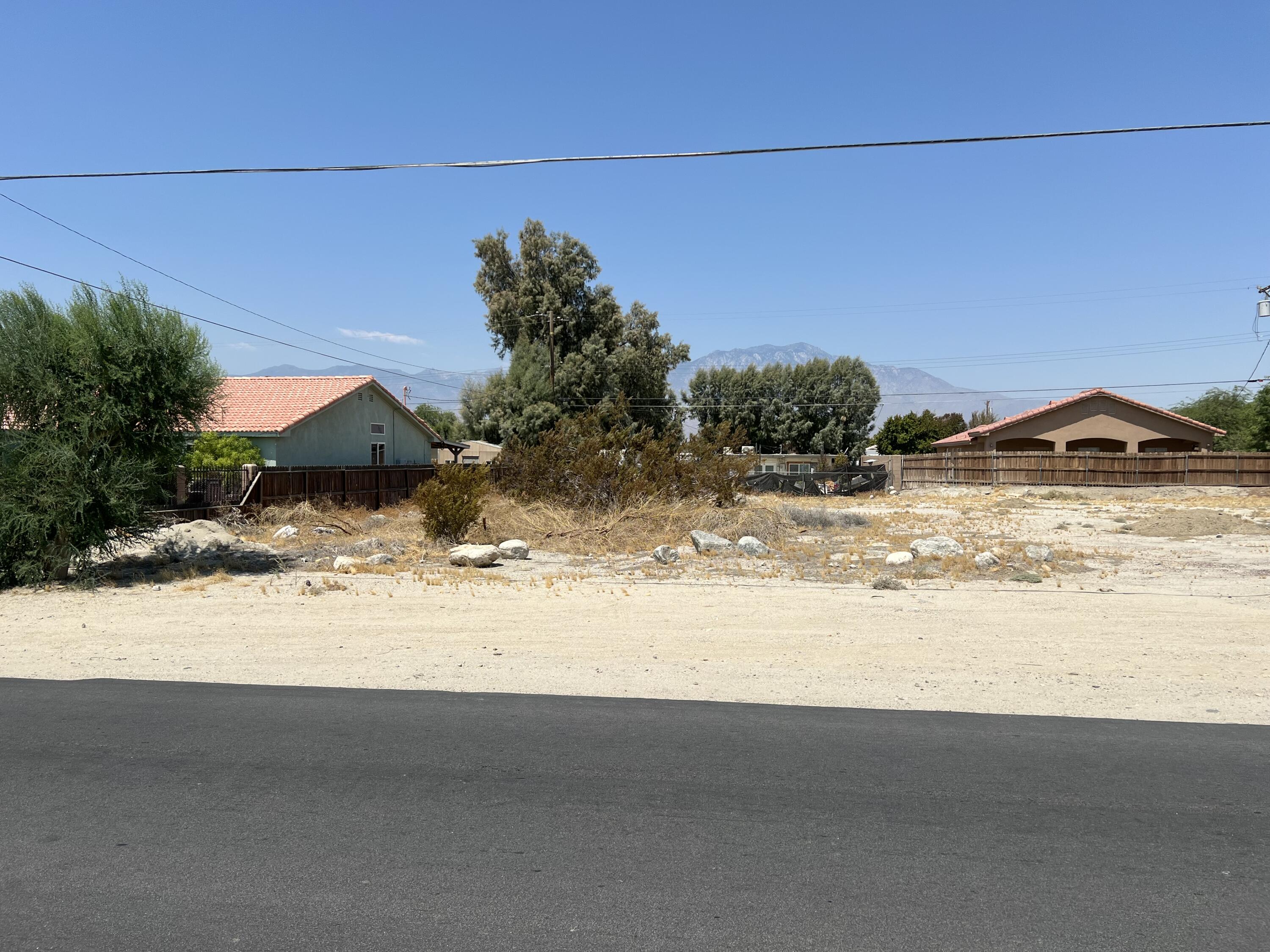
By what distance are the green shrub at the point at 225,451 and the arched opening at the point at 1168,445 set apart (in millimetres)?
48246

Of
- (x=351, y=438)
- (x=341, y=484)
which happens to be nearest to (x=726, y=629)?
(x=341, y=484)

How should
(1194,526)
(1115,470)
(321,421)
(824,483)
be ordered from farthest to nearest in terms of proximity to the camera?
(1115,470), (824,483), (321,421), (1194,526)

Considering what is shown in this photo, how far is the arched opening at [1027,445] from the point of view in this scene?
177 feet

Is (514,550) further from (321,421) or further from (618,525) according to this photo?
(321,421)

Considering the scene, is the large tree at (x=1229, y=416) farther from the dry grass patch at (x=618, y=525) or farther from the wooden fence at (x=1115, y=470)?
the dry grass patch at (x=618, y=525)

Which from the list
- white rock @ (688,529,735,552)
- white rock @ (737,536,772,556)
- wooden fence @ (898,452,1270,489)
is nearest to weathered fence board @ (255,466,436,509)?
white rock @ (688,529,735,552)

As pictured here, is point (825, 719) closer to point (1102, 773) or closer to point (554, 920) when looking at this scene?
point (1102, 773)

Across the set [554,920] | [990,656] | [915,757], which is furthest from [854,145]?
[554,920]

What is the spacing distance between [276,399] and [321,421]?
2.22m

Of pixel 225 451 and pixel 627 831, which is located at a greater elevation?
pixel 225 451

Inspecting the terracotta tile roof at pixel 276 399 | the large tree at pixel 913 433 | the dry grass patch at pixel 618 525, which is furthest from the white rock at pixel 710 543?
the large tree at pixel 913 433

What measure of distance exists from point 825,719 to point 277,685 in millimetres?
4445

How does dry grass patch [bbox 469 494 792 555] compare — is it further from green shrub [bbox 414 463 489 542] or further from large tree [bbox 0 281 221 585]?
large tree [bbox 0 281 221 585]

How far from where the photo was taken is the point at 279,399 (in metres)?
37.1
